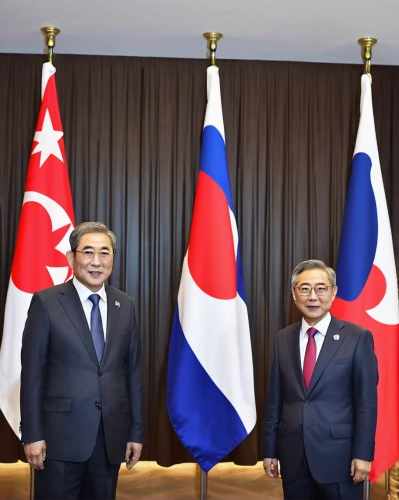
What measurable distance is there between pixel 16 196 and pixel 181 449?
2.02 metres

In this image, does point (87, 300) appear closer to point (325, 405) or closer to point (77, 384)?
point (77, 384)

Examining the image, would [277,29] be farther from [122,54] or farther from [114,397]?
[114,397]

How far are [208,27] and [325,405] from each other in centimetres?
243

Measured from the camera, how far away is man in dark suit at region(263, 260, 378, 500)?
2.88 meters

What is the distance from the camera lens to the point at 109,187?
480 cm

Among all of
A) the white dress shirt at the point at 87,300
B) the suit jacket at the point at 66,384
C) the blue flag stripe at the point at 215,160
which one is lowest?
the suit jacket at the point at 66,384

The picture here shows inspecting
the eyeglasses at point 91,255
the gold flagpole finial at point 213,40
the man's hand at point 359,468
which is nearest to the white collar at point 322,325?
the man's hand at point 359,468

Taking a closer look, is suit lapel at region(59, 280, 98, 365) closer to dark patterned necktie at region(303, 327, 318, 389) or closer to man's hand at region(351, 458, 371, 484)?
dark patterned necktie at region(303, 327, 318, 389)

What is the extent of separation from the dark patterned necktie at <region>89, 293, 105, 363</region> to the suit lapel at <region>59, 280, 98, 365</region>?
4 cm

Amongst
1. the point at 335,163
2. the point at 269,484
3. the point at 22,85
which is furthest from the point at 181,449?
the point at 22,85

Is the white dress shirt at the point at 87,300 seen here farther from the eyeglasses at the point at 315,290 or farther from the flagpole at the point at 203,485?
the flagpole at the point at 203,485

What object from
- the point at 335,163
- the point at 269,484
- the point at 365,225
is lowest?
the point at 269,484

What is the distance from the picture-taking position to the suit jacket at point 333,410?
9.46 ft

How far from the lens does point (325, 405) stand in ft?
9.57
